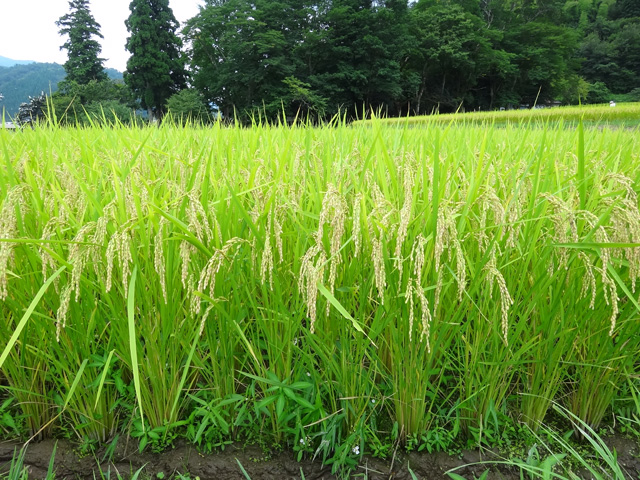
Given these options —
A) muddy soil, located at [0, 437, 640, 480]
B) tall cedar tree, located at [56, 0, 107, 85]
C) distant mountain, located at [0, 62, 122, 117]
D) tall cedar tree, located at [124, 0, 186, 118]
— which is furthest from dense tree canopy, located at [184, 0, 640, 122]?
distant mountain, located at [0, 62, 122, 117]

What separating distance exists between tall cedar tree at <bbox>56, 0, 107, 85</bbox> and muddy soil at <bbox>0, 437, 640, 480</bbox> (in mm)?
47361

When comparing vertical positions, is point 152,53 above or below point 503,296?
above

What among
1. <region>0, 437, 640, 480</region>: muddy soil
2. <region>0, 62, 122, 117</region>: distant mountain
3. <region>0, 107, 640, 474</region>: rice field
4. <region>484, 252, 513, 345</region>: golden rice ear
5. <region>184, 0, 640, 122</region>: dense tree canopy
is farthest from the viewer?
<region>0, 62, 122, 117</region>: distant mountain

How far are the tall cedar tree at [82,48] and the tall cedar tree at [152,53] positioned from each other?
491 centimetres

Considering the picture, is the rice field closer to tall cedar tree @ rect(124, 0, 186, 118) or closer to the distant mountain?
tall cedar tree @ rect(124, 0, 186, 118)

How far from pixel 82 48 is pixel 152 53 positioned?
389 inches

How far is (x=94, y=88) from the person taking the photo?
3016 centimetres

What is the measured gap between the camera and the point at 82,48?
41094 mm

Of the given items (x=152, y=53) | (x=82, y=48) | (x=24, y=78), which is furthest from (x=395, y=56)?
(x=24, y=78)

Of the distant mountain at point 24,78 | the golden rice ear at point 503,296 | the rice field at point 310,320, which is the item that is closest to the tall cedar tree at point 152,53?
the rice field at point 310,320

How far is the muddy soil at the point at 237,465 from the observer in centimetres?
147

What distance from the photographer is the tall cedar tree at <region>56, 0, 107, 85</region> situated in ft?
131

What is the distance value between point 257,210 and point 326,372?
683 mm

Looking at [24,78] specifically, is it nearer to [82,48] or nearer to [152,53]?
[82,48]
